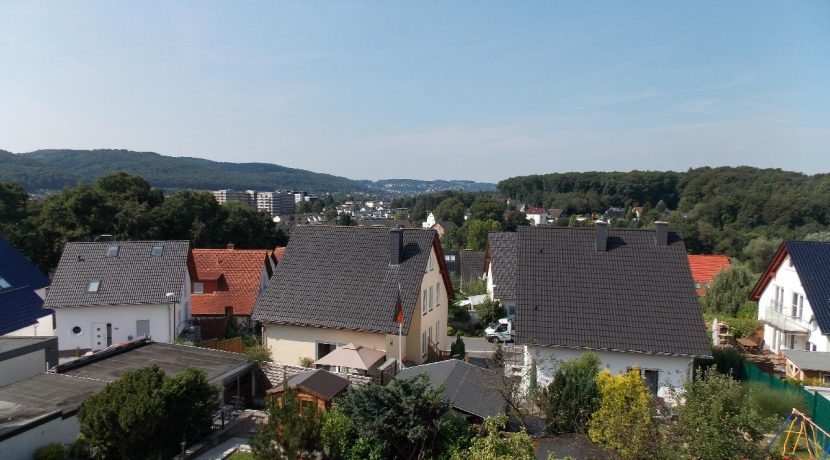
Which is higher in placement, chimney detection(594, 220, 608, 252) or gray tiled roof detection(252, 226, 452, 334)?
chimney detection(594, 220, 608, 252)

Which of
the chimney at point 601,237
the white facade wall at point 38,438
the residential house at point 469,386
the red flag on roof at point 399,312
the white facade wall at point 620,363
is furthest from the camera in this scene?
the chimney at point 601,237

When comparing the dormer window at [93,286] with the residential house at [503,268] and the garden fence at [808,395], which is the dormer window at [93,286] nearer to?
the residential house at [503,268]

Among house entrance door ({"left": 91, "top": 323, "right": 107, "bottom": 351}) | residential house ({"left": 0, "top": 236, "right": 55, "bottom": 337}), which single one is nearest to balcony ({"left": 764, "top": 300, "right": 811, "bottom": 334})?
house entrance door ({"left": 91, "top": 323, "right": 107, "bottom": 351})

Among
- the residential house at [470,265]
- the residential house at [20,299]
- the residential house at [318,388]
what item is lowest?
the residential house at [470,265]

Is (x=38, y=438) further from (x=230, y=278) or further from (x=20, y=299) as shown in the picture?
(x=230, y=278)

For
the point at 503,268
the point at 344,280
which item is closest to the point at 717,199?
the point at 503,268

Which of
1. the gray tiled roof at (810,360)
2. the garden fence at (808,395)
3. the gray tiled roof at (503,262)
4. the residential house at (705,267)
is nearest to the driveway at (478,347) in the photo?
the gray tiled roof at (503,262)

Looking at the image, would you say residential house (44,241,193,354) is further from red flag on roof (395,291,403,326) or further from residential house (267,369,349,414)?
residential house (267,369,349,414)
